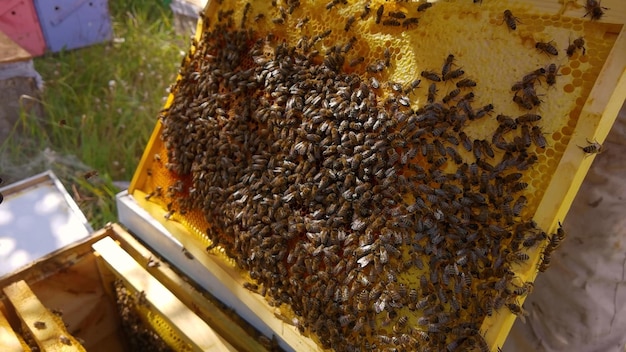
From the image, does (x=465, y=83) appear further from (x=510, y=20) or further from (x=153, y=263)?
(x=153, y=263)

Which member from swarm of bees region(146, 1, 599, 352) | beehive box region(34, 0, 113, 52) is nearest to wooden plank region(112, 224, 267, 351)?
swarm of bees region(146, 1, 599, 352)

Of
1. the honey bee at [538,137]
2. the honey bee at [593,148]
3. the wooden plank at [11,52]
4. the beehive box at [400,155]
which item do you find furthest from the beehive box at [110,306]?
the wooden plank at [11,52]

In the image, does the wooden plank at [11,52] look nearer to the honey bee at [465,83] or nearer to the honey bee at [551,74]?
the honey bee at [465,83]

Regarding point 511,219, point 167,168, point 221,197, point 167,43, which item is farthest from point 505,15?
point 167,43

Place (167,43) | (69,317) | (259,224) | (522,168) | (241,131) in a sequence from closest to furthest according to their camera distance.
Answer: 1. (522,168)
2. (259,224)
3. (241,131)
4. (69,317)
5. (167,43)

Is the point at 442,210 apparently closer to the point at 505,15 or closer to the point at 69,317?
the point at 505,15
